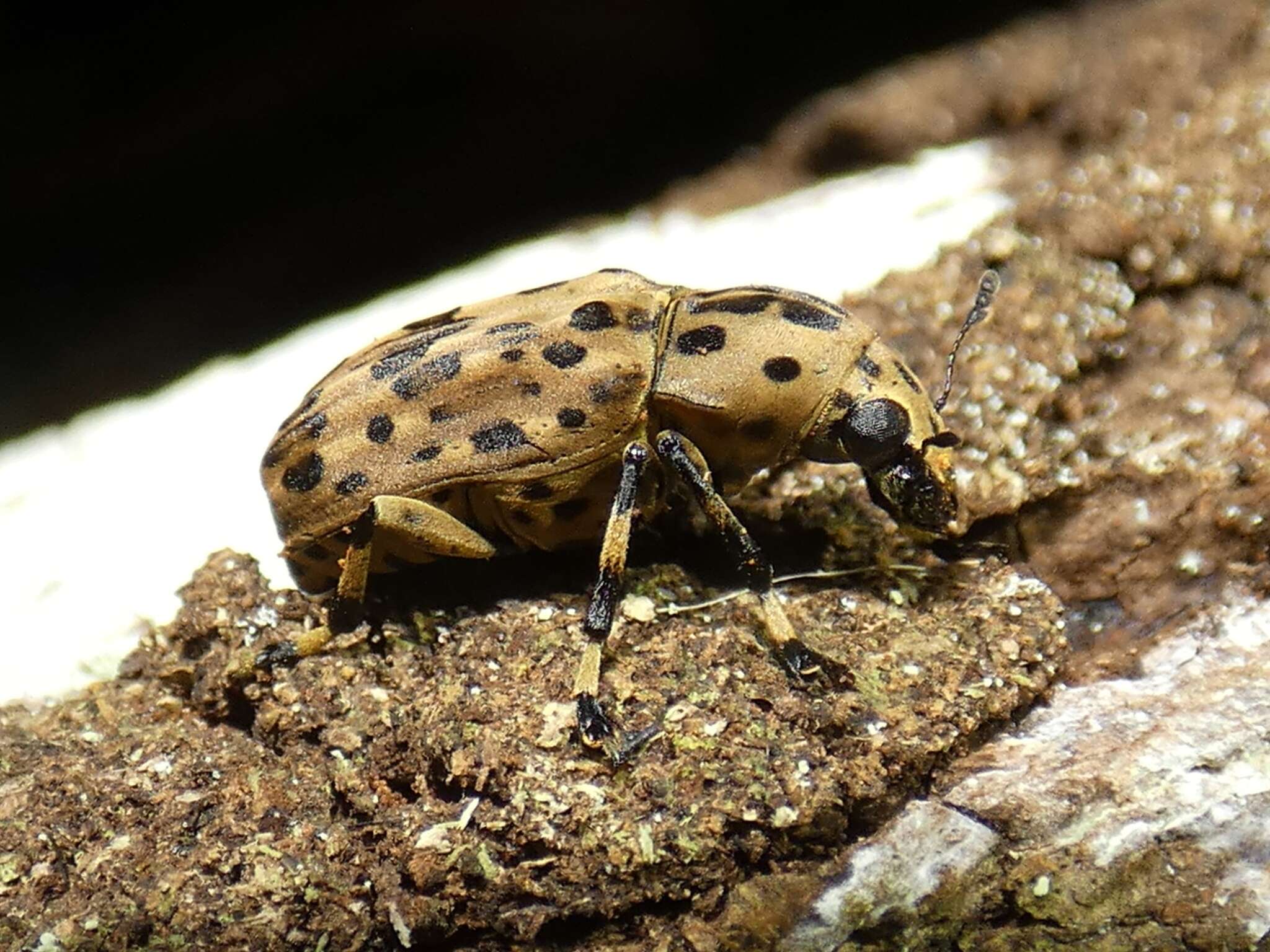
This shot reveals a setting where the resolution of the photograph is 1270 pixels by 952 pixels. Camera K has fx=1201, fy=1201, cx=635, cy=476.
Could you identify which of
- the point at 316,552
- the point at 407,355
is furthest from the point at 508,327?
the point at 316,552

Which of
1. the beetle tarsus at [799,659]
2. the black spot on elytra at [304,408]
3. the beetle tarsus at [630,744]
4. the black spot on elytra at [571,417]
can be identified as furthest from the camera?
the black spot on elytra at [304,408]

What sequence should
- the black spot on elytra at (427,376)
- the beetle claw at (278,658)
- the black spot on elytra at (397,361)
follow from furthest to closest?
the black spot on elytra at (397,361), the black spot on elytra at (427,376), the beetle claw at (278,658)

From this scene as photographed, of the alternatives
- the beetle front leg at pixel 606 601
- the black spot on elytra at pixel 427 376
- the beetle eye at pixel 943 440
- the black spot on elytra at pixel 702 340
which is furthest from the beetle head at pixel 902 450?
the black spot on elytra at pixel 427 376

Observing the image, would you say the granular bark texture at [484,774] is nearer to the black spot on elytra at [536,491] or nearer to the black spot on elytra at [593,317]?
the black spot on elytra at [536,491]

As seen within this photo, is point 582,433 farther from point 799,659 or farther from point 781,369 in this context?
point 799,659

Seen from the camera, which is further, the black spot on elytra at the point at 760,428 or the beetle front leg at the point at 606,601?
the black spot on elytra at the point at 760,428

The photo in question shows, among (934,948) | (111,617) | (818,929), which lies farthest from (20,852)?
(934,948)

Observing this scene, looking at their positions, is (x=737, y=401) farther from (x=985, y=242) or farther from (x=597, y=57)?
(x=597, y=57)
